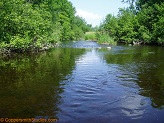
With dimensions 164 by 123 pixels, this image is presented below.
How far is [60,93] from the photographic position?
12.1 meters

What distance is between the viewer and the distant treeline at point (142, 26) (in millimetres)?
54219

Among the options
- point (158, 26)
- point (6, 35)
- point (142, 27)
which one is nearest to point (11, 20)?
point (6, 35)

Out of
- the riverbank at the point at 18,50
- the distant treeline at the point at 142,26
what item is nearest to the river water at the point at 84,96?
the riverbank at the point at 18,50

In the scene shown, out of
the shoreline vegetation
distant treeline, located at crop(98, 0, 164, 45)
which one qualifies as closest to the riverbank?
the shoreline vegetation

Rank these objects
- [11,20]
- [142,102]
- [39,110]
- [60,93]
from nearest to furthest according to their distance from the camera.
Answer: [39,110]
[142,102]
[60,93]
[11,20]

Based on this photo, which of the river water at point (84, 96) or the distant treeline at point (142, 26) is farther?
the distant treeline at point (142, 26)

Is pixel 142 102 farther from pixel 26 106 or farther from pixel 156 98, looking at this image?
pixel 26 106

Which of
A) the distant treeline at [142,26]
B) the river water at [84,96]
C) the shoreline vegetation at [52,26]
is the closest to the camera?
the river water at [84,96]

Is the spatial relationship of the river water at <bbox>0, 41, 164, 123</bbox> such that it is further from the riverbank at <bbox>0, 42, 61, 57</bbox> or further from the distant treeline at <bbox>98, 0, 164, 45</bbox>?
the distant treeline at <bbox>98, 0, 164, 45</bbox>

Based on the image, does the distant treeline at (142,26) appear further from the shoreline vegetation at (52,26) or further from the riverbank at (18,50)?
the riverbank at (18,50)

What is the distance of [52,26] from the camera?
50000mm

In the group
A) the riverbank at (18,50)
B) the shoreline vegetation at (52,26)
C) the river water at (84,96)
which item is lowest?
the river water at (84,96)

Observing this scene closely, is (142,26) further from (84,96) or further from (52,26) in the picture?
(84,96)

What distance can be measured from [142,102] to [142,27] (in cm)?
5266
